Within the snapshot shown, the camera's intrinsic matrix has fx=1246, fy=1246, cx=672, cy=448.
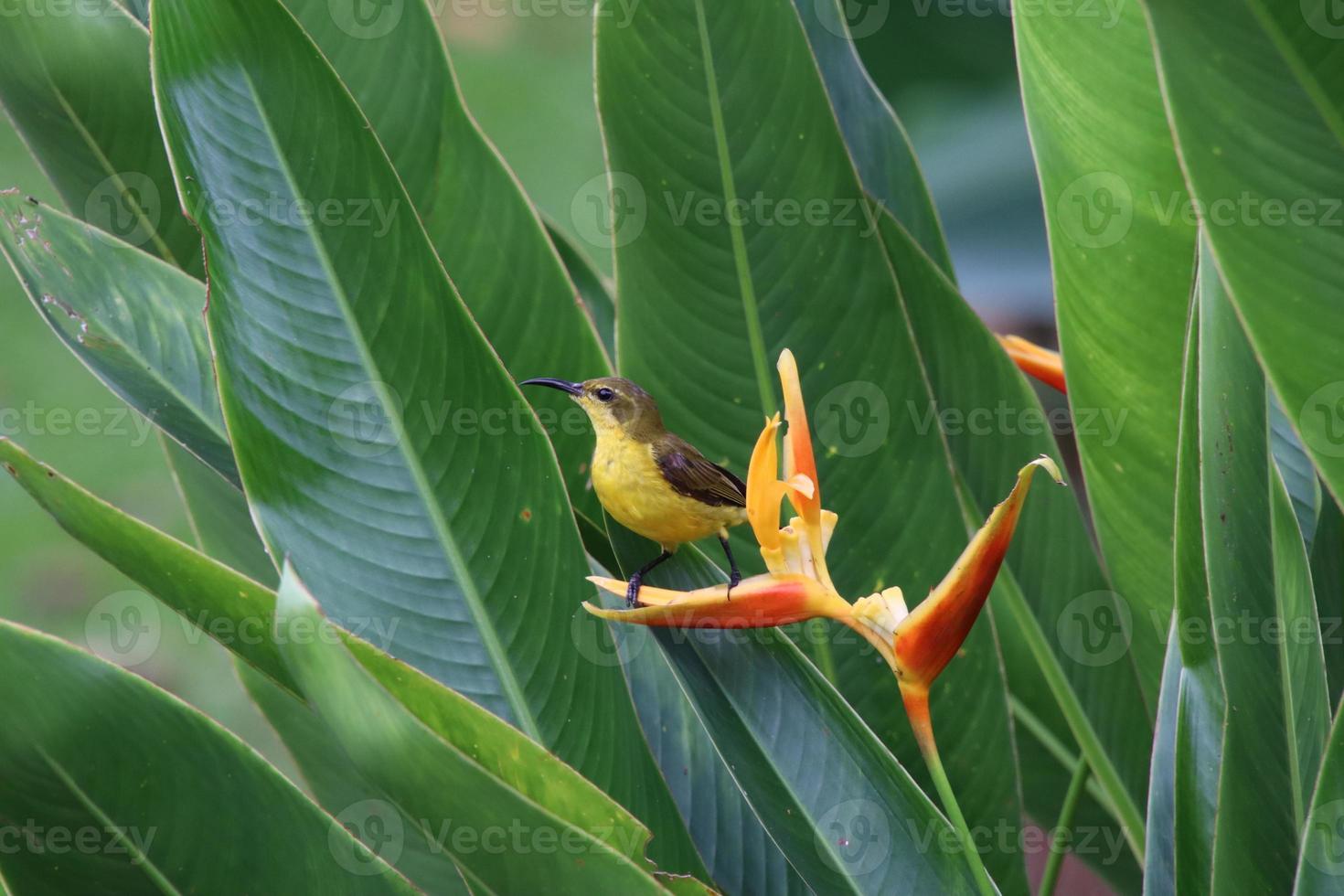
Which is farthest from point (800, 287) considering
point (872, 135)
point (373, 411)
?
point (373, 411)

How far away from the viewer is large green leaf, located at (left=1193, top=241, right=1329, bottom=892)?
34.0 inches

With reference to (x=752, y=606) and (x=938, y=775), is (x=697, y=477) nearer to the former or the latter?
(x=752, y=606)

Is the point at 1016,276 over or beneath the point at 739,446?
over

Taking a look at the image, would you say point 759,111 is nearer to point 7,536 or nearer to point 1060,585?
point 1060,585

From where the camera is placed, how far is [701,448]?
1.33 meters

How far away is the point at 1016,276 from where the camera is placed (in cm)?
256

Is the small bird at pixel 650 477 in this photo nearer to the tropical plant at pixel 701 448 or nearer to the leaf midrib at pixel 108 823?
the tropical plant at pixel 701 448

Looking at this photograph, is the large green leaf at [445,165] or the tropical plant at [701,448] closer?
the tropical plant at [701,448]

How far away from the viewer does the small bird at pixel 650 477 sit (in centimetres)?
111

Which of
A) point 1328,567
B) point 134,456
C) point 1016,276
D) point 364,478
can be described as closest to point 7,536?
point 134,456

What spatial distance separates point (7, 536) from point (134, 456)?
1.62 ft

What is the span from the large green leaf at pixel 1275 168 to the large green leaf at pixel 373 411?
0.52 metres

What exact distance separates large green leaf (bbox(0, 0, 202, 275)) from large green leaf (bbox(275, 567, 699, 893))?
750 millimetres

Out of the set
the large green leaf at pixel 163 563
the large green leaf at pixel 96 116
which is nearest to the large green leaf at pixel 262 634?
the large green leaf at pixel 163 563
